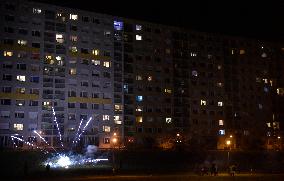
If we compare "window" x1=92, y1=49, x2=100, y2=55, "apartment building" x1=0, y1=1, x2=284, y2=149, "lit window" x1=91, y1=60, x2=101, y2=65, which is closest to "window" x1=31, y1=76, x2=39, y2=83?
"apartment building" x1=0, y1=1, x2=284, y2=149

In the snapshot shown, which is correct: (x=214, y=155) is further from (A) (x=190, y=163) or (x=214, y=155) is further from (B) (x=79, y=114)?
(B) (x=79, y=114)

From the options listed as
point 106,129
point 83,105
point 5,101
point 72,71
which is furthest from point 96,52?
point 5,101

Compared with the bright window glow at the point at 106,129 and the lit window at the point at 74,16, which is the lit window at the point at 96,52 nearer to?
the lit window at the point at 74,16

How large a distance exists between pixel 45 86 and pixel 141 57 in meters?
28.4

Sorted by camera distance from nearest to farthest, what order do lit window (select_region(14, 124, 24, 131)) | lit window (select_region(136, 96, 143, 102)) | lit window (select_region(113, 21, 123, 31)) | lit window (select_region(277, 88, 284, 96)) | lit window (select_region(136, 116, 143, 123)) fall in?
lit window (select_region(14, 124, 24, 131))
lit window (select_region(136, 116, 143, 123))
lit window (select_region(113, 21, 123, 31))
lit window (select_region(136, 96, 143, 102))
lit window (select_region(277, 88, 284, 96))

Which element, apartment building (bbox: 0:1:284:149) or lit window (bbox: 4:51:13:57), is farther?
apartment building (bbox: 0:1:284:149)

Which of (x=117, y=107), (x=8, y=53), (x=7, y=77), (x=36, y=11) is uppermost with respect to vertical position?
(x=36, y=11)

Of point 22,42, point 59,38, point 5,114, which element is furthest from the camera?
point 59,38

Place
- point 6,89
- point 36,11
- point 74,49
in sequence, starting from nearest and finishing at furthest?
point 6,89
point 36,11
point 74,49

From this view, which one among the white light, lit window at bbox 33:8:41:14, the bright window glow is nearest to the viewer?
the white light

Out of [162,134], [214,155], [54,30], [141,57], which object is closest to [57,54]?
[54,30]

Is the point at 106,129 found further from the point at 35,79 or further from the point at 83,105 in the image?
the point at 35,79

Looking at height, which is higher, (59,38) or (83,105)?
(59,38)

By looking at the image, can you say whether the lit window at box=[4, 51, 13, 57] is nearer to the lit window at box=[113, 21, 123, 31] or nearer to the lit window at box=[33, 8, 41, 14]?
the lit window at box=[33, 8, 41, 14]
